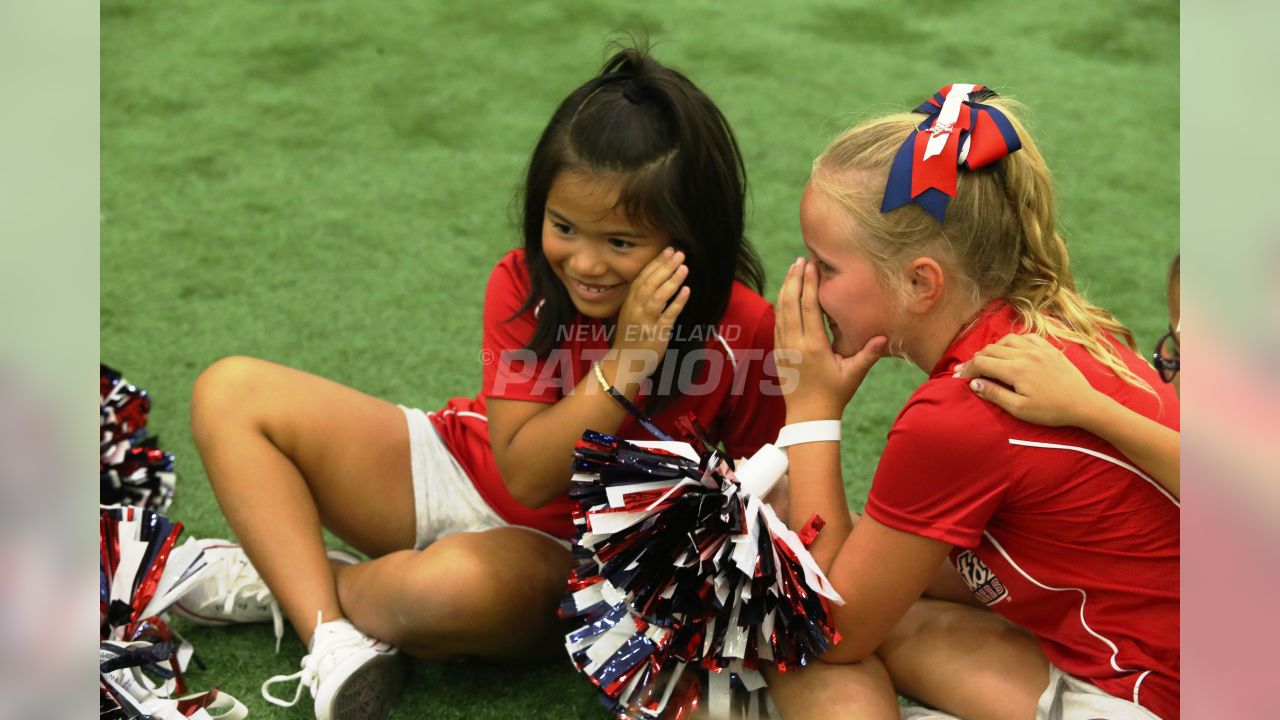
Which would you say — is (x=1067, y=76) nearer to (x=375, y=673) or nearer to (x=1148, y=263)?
(x=1148, y=263)

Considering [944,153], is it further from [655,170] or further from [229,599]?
[229,599]

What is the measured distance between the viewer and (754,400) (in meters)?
1.72

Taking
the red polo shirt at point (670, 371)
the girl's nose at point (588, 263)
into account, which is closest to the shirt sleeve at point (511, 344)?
the red polo shirt at point (670, 371)

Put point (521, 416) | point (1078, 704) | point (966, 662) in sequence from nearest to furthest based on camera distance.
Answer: point (1078, 704) → point (966, 662) → point (521, 416)

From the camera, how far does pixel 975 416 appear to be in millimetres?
1311

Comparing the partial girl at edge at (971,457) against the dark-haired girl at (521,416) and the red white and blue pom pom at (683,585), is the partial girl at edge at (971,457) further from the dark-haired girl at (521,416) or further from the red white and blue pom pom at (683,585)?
the dark-haired girl at (521,416)

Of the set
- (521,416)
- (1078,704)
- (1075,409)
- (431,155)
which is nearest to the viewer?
(1075,409)

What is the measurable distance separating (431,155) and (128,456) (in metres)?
1.41

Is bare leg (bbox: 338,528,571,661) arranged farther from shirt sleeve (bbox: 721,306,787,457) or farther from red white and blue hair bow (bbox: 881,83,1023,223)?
red white and blue hair bow (bbox: 881,83,1023,223)

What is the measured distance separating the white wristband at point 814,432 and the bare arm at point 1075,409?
0.21 metres

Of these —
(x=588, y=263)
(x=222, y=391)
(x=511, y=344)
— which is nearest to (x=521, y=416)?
(x=511, y=344)

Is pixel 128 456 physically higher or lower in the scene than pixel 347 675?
higher

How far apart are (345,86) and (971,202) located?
98.6 inches
